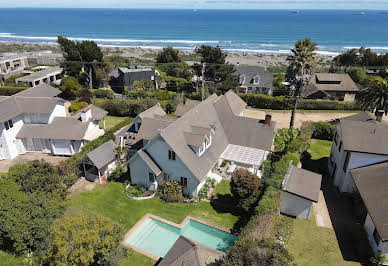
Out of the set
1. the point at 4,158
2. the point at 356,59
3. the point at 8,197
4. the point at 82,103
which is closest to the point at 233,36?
the point at 356,59

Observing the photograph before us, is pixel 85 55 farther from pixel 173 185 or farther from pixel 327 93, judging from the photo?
pixel 327 93

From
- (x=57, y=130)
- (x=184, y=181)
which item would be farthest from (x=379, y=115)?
(x=57, y=130)

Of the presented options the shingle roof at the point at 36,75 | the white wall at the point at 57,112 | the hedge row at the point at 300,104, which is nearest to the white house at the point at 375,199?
the hedge row at the point at 300,104

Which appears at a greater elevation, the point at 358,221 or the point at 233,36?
the point at 233,36

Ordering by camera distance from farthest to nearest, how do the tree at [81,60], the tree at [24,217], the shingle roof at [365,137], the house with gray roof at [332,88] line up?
the tree at [81,60]
the house with gray roof at [332,88]
the shingle roof at [365,137]
the tree at [24,217]

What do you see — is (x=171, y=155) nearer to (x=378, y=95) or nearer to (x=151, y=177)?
(x=151, y=177)

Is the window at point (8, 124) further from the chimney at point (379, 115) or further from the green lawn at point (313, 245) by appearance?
the chimney at point (379, 115)

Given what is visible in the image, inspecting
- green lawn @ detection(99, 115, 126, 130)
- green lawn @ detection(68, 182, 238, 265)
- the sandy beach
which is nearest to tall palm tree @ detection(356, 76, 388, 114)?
green lawn @ detection(68, 182, 238, 265)
